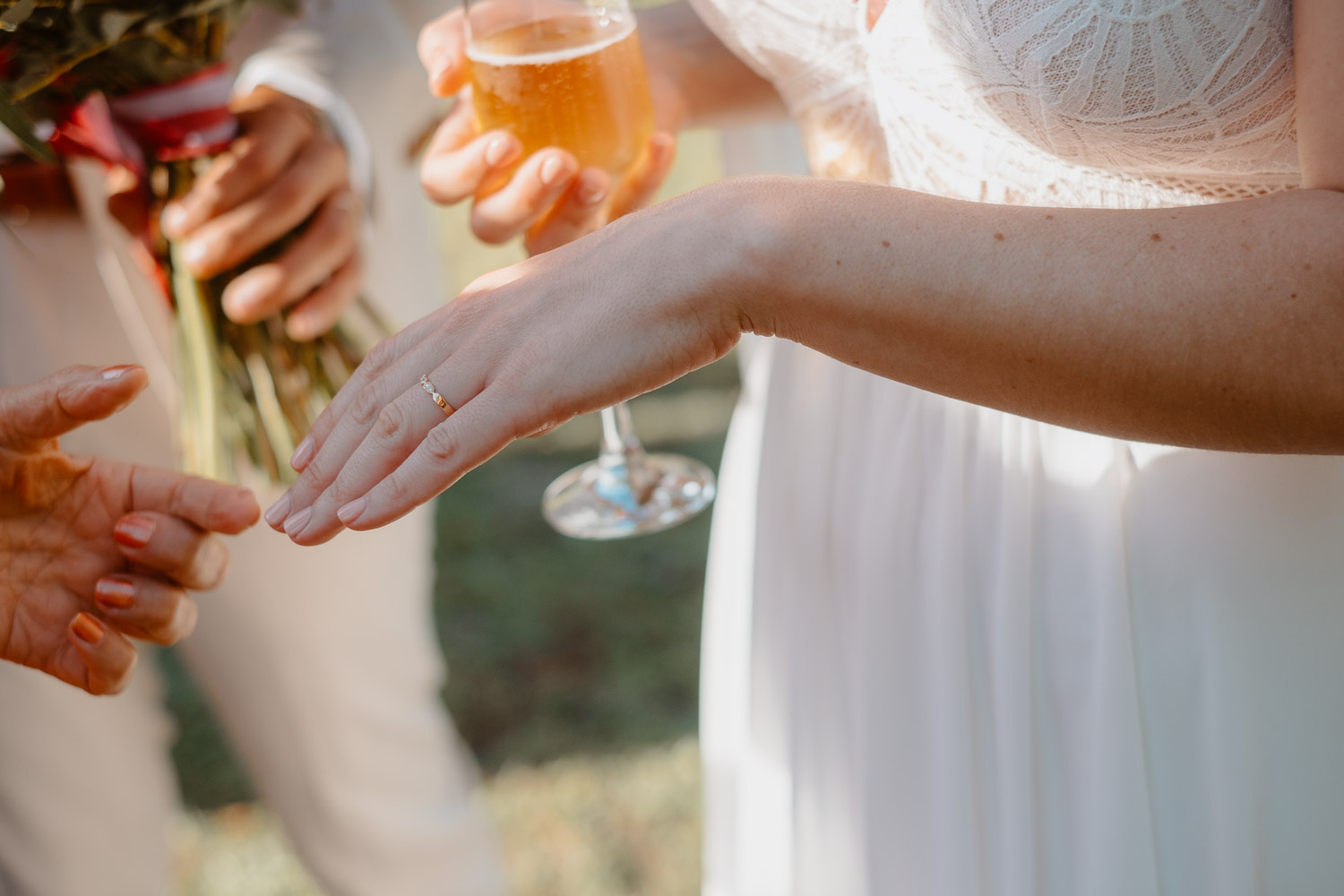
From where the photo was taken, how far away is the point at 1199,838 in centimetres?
117

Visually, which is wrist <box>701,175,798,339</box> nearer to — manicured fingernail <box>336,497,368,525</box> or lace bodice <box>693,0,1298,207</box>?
lace bodice <box>693,0,1298,207</box>

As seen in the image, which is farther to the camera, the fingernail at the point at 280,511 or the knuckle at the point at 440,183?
the knuckle at the point at 440,183

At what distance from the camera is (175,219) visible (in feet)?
5.74

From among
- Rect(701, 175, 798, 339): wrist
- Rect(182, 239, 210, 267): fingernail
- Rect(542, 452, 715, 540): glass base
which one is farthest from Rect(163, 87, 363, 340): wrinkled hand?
Rect(701, 175, 798, 339): wrist

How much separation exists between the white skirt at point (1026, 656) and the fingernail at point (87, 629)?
85cm

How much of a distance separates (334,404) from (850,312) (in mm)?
487

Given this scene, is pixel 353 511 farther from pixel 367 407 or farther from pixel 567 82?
pixel 567 82

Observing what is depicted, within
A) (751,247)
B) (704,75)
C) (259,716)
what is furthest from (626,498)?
(259,716)

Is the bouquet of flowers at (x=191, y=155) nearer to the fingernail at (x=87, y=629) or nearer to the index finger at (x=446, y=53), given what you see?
the index finger at (x=446, y=53)

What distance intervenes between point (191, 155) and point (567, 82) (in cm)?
85

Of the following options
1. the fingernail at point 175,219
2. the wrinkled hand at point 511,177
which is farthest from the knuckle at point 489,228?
the fingernail at point 175,219

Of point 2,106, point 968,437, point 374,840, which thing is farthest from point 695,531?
point 2,106

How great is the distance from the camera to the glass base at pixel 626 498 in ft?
5.48

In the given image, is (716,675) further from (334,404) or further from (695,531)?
(695,531)
